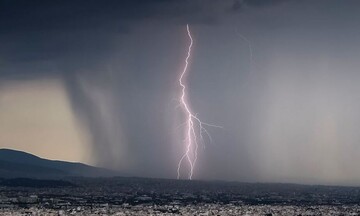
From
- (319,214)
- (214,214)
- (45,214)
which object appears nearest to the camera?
(45,214)

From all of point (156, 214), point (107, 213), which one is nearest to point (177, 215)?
point (156, 214)

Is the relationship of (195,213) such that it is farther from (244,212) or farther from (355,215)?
(355,215)

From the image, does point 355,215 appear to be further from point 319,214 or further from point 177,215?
point 177,215

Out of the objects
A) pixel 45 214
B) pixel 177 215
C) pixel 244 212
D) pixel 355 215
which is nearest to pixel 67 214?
pixel 45 214

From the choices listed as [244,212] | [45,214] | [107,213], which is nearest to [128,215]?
[107,213]

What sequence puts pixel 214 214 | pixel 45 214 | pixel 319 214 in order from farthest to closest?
pixel 319 214, pixel 214 214, pixel 45 214

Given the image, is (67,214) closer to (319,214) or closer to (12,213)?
(12,213)

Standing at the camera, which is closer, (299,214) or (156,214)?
(156,214)

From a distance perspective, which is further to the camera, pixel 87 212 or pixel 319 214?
pixel 319 214
